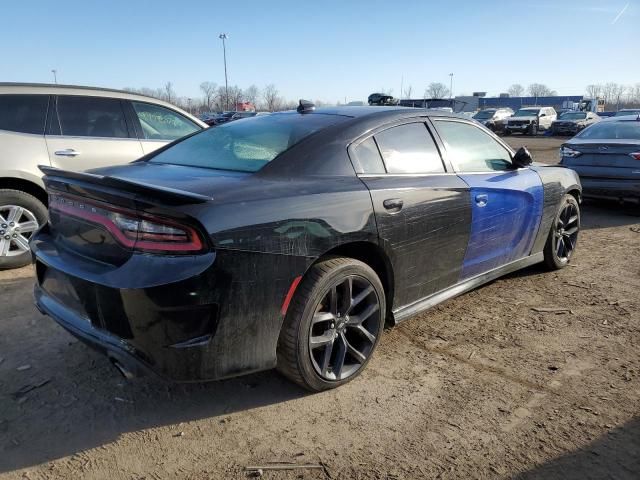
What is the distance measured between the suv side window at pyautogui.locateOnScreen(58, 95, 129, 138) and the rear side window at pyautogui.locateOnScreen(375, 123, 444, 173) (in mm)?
3491

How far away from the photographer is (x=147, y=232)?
2254 millimetres

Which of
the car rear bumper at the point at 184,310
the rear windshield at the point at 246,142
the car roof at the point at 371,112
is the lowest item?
the car rear bumper at the point at 184,310

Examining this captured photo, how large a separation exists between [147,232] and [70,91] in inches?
153

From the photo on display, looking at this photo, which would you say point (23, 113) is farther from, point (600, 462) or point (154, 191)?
point (600, 462)

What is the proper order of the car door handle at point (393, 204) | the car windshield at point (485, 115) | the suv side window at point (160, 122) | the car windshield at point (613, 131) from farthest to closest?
1. the car windshield at point (485, 115)
2. the car windshield at point (613, 131)
3. the suv side window at point (160, 122)
4. the car door handle at point (393, 204)

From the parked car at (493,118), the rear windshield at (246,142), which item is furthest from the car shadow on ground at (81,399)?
the parked car at (493,118)

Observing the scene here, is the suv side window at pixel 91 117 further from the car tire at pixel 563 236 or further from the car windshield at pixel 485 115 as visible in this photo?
the car windshield at pixel 485 115

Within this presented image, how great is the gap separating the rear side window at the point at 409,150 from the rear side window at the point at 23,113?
12.1ft

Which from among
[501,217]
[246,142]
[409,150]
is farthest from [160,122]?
[501,217]

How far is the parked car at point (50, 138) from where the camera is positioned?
4.85 metres

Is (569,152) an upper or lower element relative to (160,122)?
lower

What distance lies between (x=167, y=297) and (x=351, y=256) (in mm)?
1176

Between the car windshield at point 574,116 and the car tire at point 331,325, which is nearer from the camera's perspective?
the car tire at point 331,325

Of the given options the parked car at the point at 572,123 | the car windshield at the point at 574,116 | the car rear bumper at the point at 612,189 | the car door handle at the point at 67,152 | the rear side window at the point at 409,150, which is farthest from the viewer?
the car windshield at the point at 574,116
